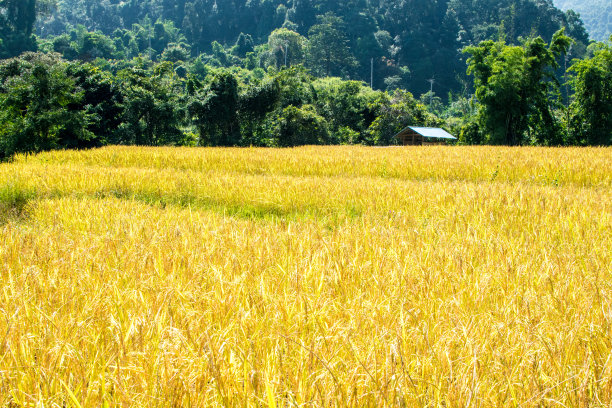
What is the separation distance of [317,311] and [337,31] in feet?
316

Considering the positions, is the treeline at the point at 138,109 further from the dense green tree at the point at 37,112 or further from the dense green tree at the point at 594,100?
the dense green tree at the point at 594,100

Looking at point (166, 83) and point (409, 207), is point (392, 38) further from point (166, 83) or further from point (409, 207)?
point (409, 207)

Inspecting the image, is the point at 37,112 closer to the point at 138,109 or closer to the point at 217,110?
the point at 138,109

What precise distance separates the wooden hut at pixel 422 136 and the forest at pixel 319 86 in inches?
67.6

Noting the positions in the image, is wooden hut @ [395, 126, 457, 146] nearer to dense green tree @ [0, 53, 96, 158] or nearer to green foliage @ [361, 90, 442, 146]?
green foliage @ [361, 90, 442, 146]

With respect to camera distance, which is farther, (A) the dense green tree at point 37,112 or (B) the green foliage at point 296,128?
(B) the green foliage at point 296,128

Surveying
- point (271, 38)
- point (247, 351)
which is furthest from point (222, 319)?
point (271, 38)

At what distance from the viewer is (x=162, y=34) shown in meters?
102

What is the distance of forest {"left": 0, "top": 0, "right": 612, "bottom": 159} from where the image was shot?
24598mm

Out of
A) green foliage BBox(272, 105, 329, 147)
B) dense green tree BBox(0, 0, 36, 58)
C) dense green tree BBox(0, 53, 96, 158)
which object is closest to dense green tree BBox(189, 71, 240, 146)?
green foliage BBox(272, 105, 329, 147)

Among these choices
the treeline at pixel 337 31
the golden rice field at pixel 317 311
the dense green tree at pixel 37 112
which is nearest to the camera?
the golden rice field at pixel 317 311

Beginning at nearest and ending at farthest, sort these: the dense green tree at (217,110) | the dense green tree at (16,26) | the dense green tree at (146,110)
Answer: the dense green tree at (146,110) < the dense green tree at (217,110) < the dense green tree at (16,26)

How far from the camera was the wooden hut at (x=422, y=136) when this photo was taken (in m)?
35.3

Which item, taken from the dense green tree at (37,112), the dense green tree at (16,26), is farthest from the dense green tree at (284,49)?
the dense green tree at (37,112)
